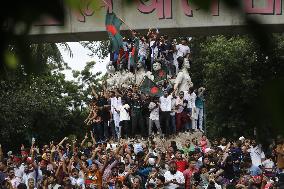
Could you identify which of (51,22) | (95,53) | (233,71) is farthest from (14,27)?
(95,53)

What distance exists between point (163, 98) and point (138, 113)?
A: 763 mm

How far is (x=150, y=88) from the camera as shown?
2277 cm

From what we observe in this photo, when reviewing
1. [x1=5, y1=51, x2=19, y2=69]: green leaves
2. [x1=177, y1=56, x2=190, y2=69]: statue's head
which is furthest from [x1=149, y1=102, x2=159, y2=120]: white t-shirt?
[x1=5, y1=51, x2=19, y2=69]: green leaves

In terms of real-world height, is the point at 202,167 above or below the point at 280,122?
below

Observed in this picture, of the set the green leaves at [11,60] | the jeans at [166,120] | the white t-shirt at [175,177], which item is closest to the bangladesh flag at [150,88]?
the jeans at [166,120]

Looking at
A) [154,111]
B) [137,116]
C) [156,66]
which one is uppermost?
[156,66]

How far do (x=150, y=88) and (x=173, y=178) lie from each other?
7.66 meters

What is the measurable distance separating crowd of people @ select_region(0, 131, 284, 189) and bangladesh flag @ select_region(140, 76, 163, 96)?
324cm

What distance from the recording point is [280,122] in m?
1.59

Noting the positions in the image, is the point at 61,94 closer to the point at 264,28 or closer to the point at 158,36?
the point at 158,36

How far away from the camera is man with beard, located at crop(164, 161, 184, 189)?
15.1 meters

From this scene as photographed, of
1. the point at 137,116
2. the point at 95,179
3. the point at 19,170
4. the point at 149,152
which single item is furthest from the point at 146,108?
the point at 95,179

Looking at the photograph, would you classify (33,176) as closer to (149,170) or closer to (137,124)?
(149,170)

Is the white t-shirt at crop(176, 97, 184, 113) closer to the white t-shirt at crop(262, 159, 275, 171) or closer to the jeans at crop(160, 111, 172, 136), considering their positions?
the jeans at crop(160, 111, 172, 136)
